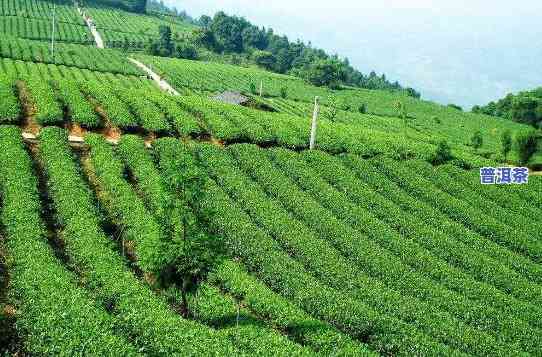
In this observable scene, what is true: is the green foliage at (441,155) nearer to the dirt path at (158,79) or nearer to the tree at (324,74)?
the dirt path at (158,79)

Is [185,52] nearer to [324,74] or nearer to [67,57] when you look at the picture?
[324,74]

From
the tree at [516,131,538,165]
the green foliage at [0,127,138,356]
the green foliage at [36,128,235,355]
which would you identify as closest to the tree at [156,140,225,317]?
the green foliage at [36,128,235,355]

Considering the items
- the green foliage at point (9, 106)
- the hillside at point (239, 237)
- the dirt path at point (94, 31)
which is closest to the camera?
the hillside at point (239, 237)

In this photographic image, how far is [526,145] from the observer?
191ft

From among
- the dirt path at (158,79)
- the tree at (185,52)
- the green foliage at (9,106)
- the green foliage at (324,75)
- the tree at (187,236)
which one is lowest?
the tree at (187,236)

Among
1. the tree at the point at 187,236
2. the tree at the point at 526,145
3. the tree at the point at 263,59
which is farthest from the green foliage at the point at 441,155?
the tree at the point at 263,59

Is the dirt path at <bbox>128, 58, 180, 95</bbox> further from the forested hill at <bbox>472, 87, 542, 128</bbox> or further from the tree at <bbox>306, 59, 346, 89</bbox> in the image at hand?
the forested hill at <bbox>472, 87, 542, 128</bbox>

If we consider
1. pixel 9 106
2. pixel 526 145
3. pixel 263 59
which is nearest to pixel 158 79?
pixel 9 106

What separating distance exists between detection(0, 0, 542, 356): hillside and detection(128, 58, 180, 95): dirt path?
52006mm

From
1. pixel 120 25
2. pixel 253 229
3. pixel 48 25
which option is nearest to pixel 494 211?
pixel 253 229

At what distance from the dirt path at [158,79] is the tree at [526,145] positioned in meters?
62.1

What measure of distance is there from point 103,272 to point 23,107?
79.5 feet

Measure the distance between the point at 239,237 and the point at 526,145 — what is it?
140 ft

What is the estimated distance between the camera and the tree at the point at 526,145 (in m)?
57.9
